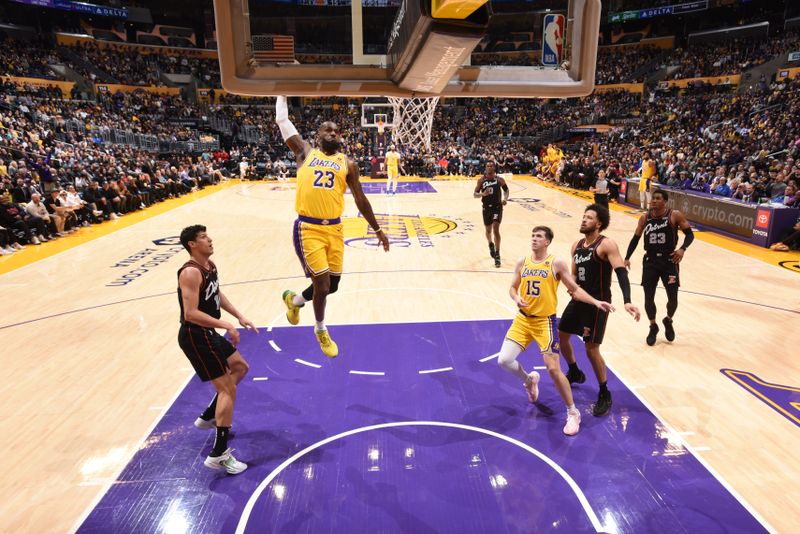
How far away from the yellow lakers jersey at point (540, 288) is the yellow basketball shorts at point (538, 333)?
0.20ft

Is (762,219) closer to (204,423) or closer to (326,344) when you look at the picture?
(326,344)

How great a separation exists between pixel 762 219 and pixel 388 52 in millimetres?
9760

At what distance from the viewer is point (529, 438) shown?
4.01 metres

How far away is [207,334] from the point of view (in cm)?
358

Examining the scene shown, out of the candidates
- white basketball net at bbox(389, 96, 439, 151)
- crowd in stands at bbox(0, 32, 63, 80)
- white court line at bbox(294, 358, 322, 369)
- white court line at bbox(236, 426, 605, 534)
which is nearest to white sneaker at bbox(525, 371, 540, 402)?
white court line at bbox(236, 426, 605, 534)

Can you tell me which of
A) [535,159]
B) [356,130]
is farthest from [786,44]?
[356,130]

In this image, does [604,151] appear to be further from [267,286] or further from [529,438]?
[529,438]

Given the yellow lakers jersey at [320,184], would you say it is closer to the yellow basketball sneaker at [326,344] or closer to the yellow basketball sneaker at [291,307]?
the yellow basketball sneaker at [291,307]

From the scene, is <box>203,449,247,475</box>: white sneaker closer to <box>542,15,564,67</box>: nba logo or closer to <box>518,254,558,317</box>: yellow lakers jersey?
<box>518,254,558,317</box>: yellow lakers jersey

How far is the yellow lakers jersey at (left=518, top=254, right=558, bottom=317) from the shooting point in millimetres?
4051

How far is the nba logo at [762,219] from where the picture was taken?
33.6 feet

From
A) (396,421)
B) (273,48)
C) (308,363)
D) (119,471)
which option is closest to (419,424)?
(396,421)

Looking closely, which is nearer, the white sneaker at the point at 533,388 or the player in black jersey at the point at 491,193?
the white sneaker at the point at 533,388

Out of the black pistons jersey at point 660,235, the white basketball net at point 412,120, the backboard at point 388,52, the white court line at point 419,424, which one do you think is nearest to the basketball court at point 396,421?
the white court line at point 419,424
